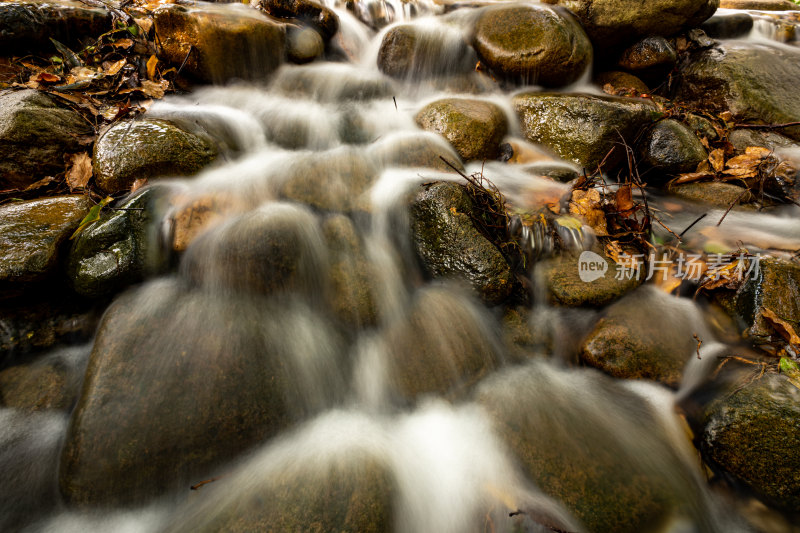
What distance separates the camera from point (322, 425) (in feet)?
7.74

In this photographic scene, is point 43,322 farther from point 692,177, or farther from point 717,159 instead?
point 717,159

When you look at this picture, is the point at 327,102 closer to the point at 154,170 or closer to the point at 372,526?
the point at 154,170

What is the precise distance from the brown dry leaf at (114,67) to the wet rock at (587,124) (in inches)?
213

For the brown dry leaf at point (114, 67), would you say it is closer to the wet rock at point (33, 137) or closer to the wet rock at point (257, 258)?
the wet rock at point (33, 137)

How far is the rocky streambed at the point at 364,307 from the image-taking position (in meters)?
2.00

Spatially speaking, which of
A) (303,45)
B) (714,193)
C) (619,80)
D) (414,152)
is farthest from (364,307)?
(619,80)

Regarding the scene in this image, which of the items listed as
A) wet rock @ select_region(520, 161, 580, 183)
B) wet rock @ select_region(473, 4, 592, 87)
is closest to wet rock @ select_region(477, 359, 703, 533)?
wet rock @ select_region(520, 161, 580, 183)

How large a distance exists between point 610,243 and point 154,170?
13.6ft

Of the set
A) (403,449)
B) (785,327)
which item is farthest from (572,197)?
(403,449)

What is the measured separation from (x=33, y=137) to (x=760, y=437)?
580cm

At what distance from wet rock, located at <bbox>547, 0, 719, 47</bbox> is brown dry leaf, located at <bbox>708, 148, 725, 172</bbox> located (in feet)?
8.92

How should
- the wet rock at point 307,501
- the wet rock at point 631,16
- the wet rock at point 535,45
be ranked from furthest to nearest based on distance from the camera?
the wet rock at point 631,16
the wet rock at point 535,45
the wet rock at point 307,501

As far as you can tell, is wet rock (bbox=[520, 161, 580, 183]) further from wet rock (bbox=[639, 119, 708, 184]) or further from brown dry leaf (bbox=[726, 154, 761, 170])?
brown dry leaf (bbox=[726, 154, 761, 170])

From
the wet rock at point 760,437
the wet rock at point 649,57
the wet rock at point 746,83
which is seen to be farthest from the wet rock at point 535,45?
the wet rock at point 760,437
